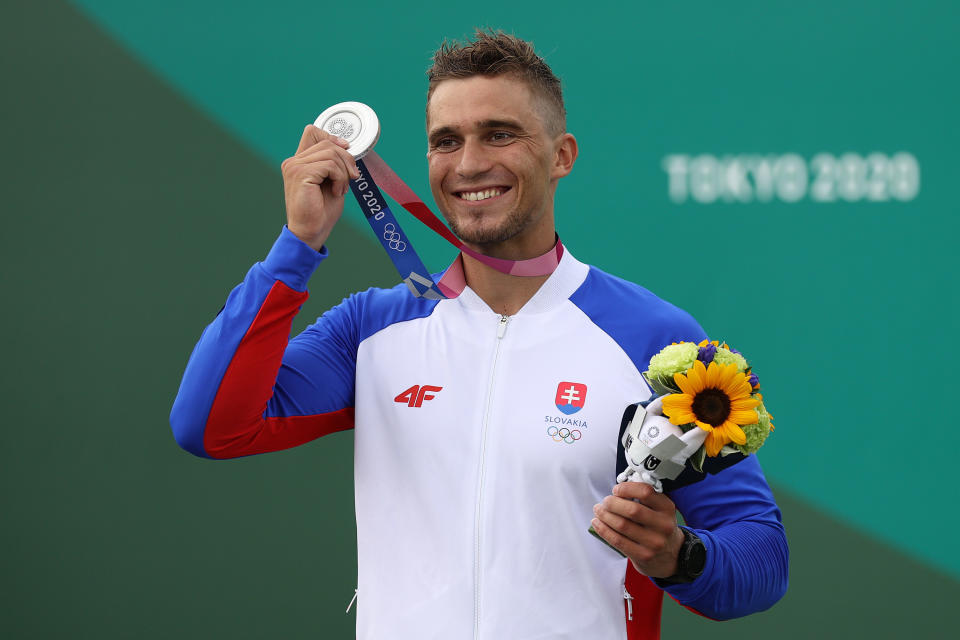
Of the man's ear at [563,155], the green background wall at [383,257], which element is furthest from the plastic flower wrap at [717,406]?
the green background wall at [383,257]

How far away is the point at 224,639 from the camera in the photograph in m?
2.89

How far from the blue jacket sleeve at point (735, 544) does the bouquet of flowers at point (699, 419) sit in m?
0.18

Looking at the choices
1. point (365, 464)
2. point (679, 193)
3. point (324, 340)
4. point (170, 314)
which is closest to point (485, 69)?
point (324, 340)

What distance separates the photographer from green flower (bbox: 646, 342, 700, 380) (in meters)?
1.12

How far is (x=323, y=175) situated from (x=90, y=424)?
188 centimetres

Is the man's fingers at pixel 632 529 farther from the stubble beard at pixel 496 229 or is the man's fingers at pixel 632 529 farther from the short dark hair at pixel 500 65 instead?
the short dark hair at pixel 500 65

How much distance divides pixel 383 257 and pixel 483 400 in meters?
1.55

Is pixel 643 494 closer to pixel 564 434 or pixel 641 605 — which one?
pixel 564 434

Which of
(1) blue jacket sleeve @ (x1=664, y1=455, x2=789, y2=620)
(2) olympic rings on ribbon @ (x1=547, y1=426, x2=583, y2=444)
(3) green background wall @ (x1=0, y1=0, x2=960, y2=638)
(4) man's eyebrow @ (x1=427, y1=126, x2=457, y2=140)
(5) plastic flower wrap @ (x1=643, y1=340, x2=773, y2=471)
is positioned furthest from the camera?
(3) green background wall @ (x1=0, y1=0, x2=960, y2=638)

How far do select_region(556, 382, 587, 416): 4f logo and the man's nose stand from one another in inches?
13.2

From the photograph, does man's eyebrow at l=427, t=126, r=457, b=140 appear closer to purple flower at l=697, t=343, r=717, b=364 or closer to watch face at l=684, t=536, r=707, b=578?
purple flower at l=697, t=343, r=717, b=364

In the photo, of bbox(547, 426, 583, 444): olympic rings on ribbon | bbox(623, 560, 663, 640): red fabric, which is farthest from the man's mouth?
bbox(623, 560, 663, 640): red fabric

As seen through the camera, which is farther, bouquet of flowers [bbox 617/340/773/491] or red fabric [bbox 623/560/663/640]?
red fabric [bbox 623/560/663/640]

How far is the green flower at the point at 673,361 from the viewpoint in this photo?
112 centimetres
